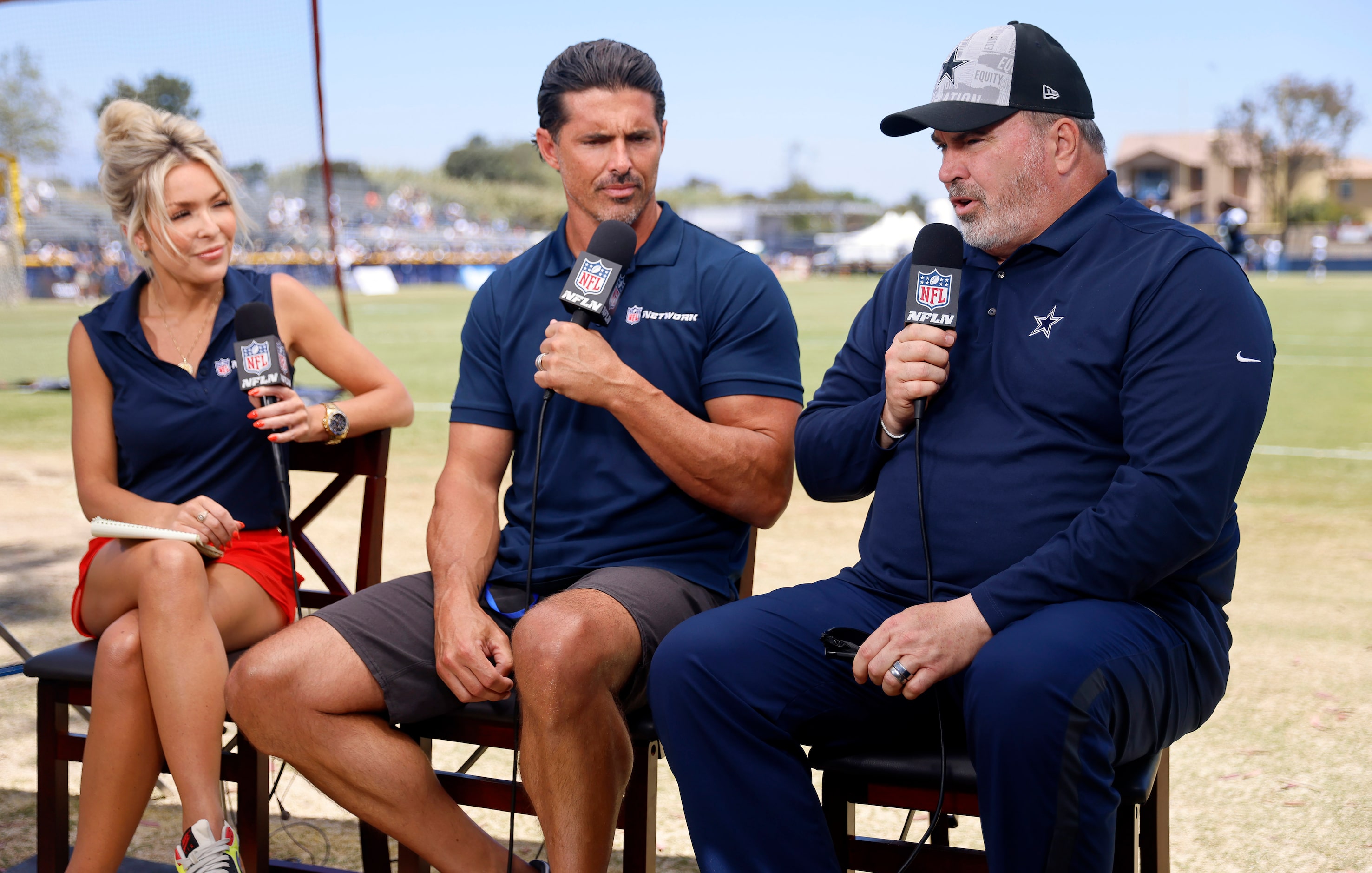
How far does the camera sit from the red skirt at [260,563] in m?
2.87

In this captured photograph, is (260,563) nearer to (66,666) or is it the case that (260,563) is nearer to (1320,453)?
(66,666)

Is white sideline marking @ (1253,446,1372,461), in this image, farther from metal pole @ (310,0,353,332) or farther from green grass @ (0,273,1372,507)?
metal pole @ (310,0,353,332)

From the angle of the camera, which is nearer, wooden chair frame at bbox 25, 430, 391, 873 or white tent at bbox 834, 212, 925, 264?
wooden chair frame at bbox 25, 430, 391, 873

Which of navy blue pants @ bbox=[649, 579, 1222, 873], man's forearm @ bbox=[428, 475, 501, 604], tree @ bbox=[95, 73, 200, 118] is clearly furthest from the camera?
tree @ bbox=[95, 73, 200, 118]

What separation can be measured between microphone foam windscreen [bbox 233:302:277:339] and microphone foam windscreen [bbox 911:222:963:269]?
1.59 metres

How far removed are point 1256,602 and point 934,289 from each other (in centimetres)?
377

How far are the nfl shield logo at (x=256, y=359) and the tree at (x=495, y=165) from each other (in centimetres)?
9067

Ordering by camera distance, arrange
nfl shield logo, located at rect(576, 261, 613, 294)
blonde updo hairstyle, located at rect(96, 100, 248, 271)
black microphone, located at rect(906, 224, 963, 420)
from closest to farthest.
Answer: black microphone, located at rect(906, 224, 963, 420) < nfl shield logo, located at rect(576, 261, 613, 294) < blonde updo hairstyle, located at rect(96, 100, 248, 271)

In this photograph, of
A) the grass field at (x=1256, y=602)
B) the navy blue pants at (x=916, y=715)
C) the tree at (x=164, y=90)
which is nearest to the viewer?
the navy blue pants at (x=916, y=715)

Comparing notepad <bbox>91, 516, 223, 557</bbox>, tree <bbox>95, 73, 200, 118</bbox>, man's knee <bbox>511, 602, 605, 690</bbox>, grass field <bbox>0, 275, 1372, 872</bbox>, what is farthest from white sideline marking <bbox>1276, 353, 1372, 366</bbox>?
notepad <bbox>91, 516, 223, 557</bbox>

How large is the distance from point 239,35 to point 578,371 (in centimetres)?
1147

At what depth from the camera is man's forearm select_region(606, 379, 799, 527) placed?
8.34 ft

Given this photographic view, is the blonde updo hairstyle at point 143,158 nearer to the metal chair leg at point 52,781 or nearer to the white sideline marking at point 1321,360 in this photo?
the metal chair leg at point 52,781

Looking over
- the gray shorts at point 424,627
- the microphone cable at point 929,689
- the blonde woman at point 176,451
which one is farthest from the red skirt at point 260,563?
the microphone cable at point 929,689
